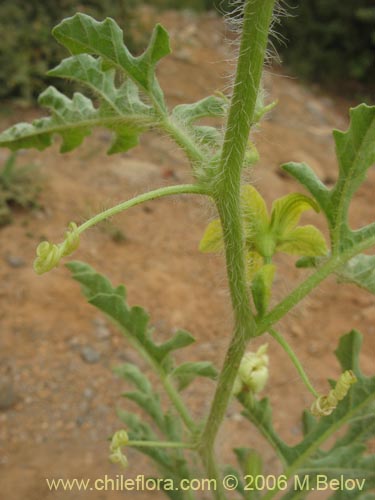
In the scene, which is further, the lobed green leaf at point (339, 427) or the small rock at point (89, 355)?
the small rock at point (89, 355)

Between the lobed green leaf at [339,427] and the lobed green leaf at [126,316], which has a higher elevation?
A: the lobed green leaf at [126,316]

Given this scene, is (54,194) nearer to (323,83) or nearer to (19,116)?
(19,116)

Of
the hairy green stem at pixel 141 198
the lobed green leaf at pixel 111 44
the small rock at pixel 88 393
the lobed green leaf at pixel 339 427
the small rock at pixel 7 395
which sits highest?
the lobed green leaf at pixel 111 44

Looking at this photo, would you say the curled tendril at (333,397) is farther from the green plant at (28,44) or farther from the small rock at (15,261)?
the green plant at (28,44)

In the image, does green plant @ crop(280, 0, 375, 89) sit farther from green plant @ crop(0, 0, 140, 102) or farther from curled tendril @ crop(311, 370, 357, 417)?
curled tendril @ crop(311, 370, 357, 417)

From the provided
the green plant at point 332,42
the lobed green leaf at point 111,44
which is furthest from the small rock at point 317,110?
the lobed green leaf at point 111,44

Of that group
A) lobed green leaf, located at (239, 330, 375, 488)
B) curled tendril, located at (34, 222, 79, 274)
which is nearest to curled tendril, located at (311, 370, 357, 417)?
lobed green leaf, located at (239, 330, 375, 488)

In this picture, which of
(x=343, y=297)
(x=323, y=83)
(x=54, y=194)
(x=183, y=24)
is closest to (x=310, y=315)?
(x=343, y=297)
